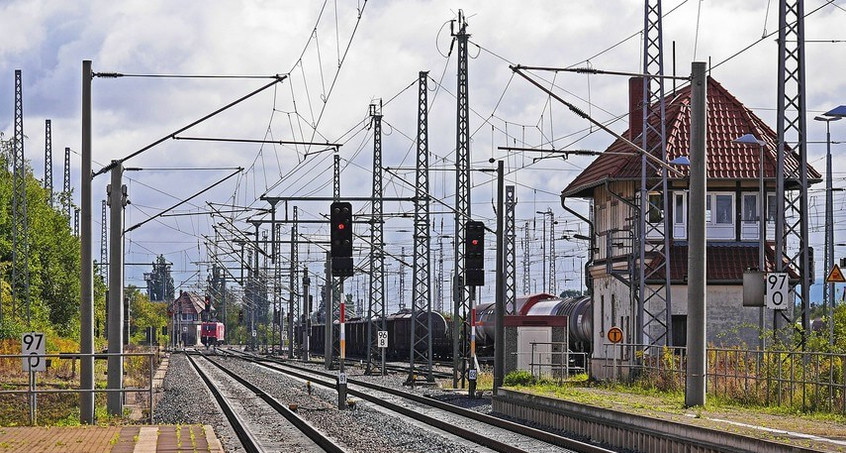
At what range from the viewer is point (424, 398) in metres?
39.3

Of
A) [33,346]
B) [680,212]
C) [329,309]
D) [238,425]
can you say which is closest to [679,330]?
[680,212]

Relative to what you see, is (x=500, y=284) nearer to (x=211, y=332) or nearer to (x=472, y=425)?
(x=472, y=425)

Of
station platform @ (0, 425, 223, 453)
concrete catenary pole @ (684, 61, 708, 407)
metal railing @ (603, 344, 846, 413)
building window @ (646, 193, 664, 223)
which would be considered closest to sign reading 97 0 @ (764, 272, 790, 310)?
metal railing @ (603, 344, 846, 413)

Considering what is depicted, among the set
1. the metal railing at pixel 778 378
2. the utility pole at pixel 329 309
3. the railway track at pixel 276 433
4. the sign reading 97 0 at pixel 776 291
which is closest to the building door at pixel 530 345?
the railway track at pixel 276 433

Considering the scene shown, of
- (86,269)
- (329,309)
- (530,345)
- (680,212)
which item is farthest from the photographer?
(329,309)

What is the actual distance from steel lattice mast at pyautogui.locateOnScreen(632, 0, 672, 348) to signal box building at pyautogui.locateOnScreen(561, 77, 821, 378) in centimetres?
10

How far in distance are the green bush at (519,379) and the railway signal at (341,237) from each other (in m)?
7.82

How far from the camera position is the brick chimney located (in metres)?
46.3

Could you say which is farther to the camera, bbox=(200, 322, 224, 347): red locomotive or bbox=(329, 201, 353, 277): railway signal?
bbox=(200, 322, 224, 347): red locomotive

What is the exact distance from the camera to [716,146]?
147 feet

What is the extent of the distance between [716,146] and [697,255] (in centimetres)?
2107

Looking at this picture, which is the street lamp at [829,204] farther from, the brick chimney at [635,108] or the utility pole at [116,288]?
the utility pole at [116,288]

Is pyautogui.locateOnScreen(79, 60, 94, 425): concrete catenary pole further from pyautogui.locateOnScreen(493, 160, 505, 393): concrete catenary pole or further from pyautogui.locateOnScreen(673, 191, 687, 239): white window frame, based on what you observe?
pyautogui.locateOnScreen(673, 191, 687, 239): white window frame

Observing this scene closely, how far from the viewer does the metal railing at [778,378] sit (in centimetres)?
2278
